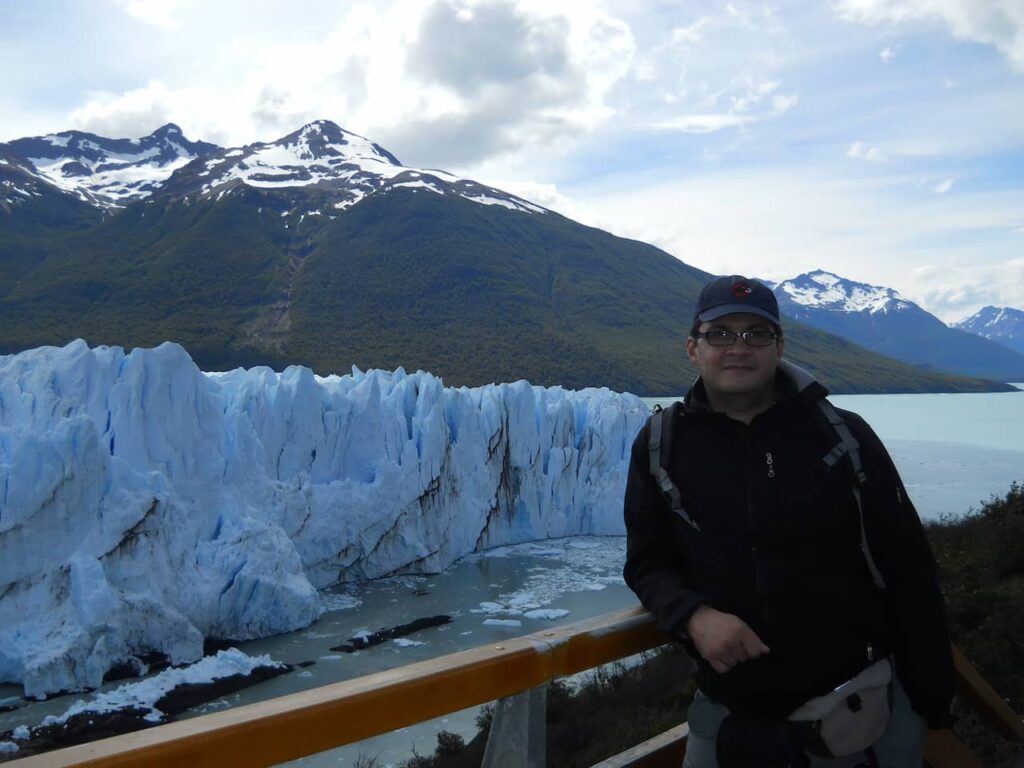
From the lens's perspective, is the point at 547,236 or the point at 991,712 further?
the point at 547,236

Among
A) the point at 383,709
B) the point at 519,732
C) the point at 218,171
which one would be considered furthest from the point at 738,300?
the point at 218,171

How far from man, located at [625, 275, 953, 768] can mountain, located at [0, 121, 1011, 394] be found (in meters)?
33.9

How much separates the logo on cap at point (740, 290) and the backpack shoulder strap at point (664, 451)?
253 mm

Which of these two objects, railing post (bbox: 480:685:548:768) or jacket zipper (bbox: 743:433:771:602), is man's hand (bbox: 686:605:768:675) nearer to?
jacket zipper (bbox: 743:433:771:602)

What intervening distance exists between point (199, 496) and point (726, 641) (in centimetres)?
1106

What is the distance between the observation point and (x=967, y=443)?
30.6m

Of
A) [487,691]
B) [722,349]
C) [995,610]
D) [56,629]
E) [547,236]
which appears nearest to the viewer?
[487,691]

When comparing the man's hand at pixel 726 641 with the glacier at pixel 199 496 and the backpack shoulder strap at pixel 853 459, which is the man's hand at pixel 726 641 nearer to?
the backpack shoulder strap at pixel 853 459

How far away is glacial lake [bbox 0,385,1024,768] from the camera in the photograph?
8.10 m

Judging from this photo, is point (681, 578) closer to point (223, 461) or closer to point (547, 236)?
point (223, 461)

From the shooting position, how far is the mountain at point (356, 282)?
46500 mm

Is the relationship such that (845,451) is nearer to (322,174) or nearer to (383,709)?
(383,709)

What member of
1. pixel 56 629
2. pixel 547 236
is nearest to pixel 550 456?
pixel 56 629

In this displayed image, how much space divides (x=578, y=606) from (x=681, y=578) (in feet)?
38.2
